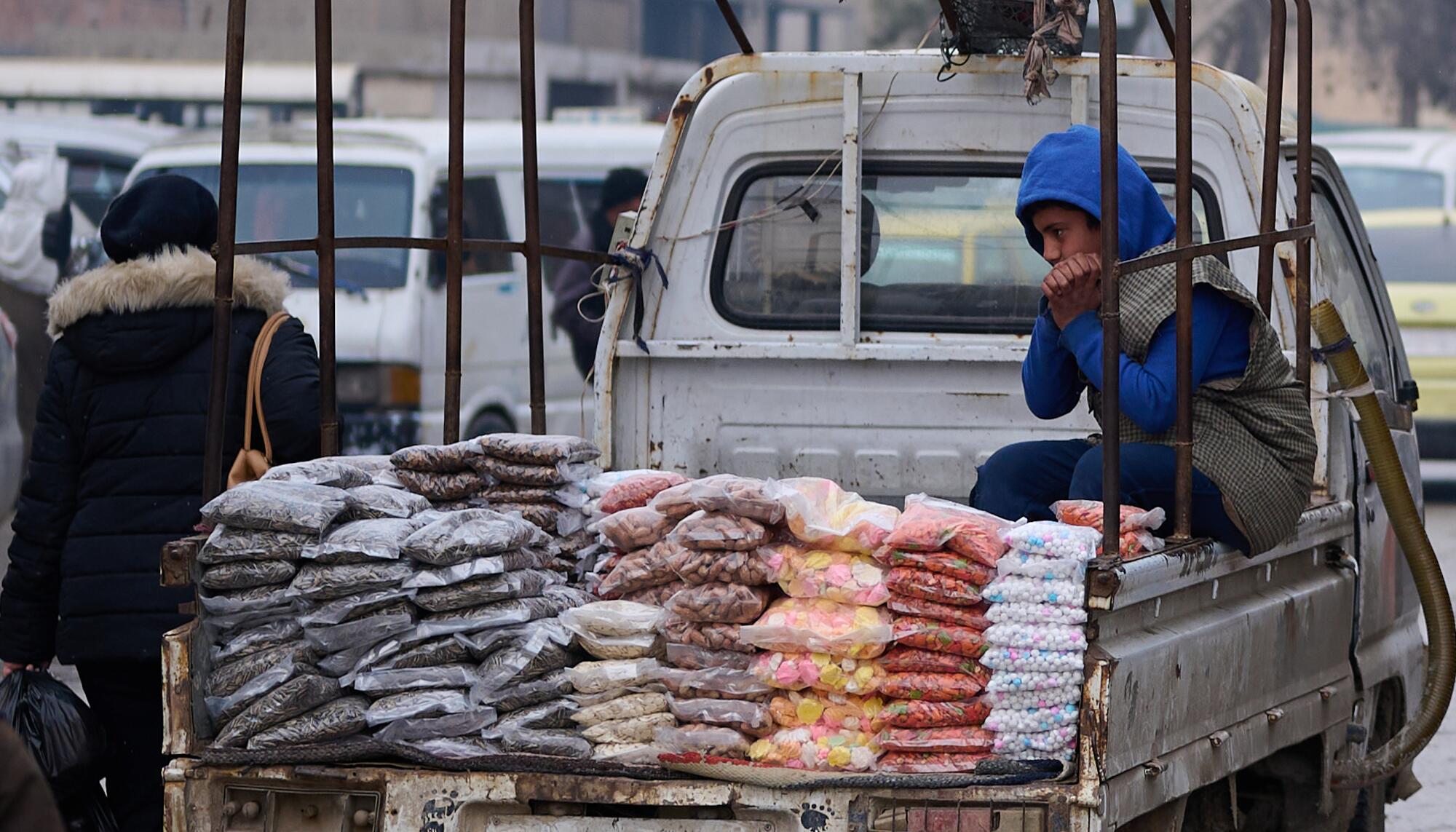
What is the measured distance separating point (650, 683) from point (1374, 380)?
9.51ft

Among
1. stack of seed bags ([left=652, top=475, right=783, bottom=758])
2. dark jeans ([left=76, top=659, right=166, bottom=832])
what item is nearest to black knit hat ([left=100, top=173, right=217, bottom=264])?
dark jeans ([left=76, top=659, right=166, bottom=832])

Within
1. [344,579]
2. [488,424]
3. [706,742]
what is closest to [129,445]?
[344,579]

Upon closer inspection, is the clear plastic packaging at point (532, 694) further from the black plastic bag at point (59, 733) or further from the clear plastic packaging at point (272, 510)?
the black plastic bag at point (59, 733)

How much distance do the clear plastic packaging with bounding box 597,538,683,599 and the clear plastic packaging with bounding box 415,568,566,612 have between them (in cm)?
15

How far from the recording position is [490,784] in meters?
3.37

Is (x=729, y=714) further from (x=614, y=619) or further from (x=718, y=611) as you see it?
(x=614, y=619)

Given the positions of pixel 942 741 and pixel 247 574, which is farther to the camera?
pixel 247 574

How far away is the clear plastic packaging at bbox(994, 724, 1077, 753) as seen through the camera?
3316 mm

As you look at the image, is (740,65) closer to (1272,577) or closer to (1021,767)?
(1272,577)

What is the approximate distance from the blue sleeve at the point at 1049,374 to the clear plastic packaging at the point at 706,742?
4.10 feet

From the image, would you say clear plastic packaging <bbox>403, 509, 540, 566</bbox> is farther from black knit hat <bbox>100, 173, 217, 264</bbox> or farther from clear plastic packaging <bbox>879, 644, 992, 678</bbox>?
black knit hat <bbox>100, 173, 217, 264</bbox>

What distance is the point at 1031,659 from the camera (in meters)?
3.31

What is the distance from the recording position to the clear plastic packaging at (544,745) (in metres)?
3.46

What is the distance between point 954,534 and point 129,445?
2097 mm
